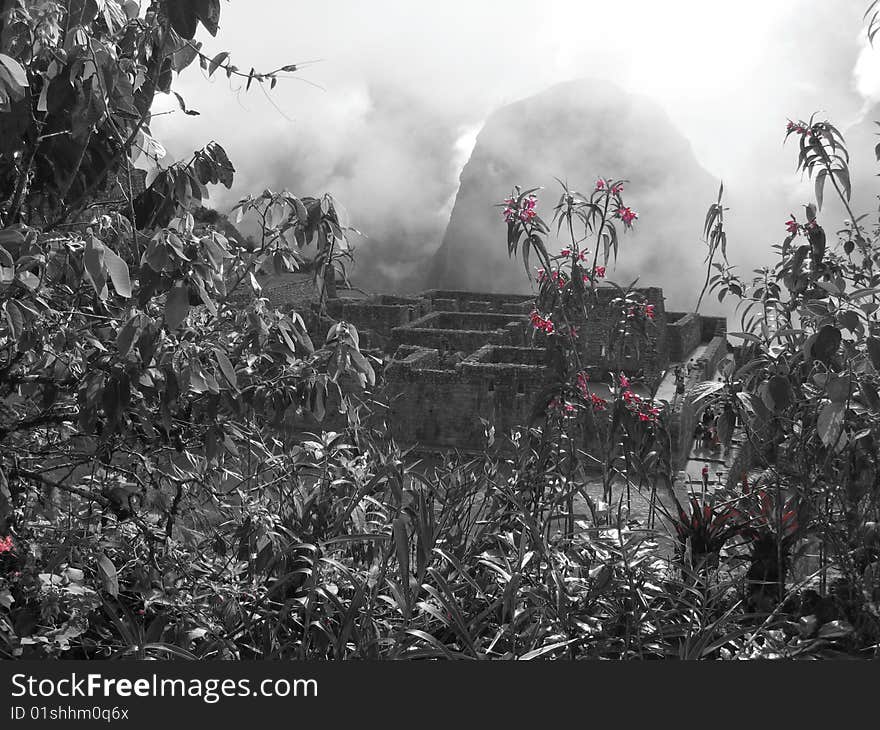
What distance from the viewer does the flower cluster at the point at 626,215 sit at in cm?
353

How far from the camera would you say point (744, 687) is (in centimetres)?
257

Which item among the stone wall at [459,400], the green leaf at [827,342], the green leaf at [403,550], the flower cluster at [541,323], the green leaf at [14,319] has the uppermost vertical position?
the stone wall at [459,400]

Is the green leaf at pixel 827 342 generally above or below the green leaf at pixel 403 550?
above

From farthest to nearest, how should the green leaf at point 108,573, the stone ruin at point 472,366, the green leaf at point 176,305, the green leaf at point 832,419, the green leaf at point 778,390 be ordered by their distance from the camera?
the stone ruin at point 472,366 → the green leaf at point 778,390 → the green leaf at point 108,573 → the green leaf at point 832,419 → the green leaf at point 176,305

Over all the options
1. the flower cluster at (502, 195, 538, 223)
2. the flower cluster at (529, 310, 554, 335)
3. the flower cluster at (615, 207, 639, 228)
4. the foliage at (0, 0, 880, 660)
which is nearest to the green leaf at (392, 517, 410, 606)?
the foliage at (0, 0, 880, 660)

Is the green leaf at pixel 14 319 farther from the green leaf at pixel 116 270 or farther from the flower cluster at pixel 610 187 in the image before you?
the flower cluster at pixel 610 187

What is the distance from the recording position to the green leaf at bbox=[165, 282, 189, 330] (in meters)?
2.04

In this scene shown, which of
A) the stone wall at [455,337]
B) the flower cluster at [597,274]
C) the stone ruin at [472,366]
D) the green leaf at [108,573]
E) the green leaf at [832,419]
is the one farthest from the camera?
the stone wall at [455,337]

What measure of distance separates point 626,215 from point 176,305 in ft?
6.84

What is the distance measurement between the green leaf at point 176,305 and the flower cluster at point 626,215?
6.56 ft

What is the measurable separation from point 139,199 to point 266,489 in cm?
122

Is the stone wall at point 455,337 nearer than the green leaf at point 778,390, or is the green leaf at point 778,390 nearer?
the green leaf at point 778,390

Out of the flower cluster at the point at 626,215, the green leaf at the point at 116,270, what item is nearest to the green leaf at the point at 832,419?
the flower cluster at the point at 626,215

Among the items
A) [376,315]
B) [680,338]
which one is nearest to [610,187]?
[376,315]
